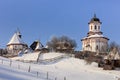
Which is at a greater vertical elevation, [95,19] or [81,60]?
[95,19]

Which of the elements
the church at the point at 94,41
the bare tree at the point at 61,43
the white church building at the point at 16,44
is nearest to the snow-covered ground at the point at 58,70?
the bare tree at the point at 61,43

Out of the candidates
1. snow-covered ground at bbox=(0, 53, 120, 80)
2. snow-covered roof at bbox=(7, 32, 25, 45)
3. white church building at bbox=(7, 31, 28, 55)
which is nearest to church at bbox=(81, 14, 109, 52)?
white church building at bbox=(7, 31, 28, 55)

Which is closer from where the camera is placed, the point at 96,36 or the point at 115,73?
the point at 115,73

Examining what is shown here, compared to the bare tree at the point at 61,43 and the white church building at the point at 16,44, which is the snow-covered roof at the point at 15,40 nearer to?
the white church building at the point at 16,44

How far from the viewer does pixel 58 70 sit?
71.5 metres

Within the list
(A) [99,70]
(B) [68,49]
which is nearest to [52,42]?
(B) [68,49]

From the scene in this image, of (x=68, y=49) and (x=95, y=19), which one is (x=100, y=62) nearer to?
(x=68, y=49)

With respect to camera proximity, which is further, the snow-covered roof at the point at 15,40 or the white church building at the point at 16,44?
the snow-covered roof at the point at 15,40

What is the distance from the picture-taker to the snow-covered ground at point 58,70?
185 ft

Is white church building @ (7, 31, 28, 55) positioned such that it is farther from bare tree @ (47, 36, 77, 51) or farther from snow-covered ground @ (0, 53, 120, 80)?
snow-covered ground @ (0, 53, 120, 80)

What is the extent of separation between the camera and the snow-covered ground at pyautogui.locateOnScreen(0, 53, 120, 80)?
185ft

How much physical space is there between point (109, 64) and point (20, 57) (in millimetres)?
21980

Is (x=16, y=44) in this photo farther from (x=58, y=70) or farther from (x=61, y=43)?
(x=58, y=70)

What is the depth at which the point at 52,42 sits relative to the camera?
115312 mm
